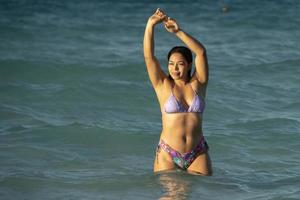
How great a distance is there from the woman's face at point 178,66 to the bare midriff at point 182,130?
37 cm

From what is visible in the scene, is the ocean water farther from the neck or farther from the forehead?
the forehead

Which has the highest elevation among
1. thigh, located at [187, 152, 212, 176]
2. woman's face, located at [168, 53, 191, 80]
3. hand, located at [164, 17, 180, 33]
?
hand, located at [164, 17, 180, 33]

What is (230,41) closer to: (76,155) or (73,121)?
(73,121)

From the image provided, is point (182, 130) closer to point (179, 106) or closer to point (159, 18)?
point (179, 106)

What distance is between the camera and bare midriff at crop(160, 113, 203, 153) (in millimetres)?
7738

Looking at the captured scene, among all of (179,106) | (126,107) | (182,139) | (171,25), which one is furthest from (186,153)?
(126,107)

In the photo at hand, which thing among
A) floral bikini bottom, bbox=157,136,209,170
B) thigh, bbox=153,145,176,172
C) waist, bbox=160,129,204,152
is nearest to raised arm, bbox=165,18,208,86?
waist, bbox=160,129,204,152

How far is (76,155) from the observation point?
31.3 ft

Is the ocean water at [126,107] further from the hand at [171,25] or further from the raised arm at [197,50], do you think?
the hand at [171,25]

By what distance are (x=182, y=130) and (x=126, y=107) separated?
4.24m

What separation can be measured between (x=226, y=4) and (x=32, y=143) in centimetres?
1307

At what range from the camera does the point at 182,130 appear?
777cm

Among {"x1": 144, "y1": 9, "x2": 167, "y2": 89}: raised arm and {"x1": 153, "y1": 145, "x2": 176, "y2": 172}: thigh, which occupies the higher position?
{"x1": 144, "y1": 9, "x2": 167, "y2": 89}: raised arm

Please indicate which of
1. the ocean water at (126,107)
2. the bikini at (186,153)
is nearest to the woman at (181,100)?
the bikini at (186,153)
